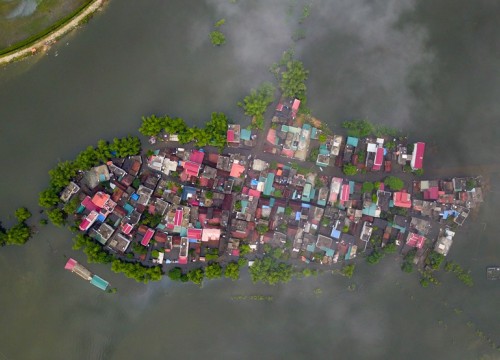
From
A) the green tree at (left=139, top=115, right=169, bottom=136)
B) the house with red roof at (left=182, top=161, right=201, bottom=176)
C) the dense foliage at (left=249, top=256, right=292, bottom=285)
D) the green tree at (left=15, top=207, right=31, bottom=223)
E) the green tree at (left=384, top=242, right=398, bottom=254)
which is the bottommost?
the green tree at (left=15, top=207, right=31, bottom=223)

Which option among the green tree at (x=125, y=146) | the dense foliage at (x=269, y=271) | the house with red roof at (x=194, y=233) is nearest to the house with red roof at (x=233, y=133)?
the green tree at (x=125, y=146)

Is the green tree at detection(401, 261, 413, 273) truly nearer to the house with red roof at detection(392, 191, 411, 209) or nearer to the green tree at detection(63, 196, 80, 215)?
the house with red roof at detection(392, 191, 411, 209)

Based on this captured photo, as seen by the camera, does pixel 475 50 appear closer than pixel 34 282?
No

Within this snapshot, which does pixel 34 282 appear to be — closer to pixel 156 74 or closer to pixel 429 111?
pixel 156 74

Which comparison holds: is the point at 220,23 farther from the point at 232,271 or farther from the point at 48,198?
the point at 232,271

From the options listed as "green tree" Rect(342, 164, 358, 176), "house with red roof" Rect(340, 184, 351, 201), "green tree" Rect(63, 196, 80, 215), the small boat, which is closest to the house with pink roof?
the small boat

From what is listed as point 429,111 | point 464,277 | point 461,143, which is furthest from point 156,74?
point 464,277
